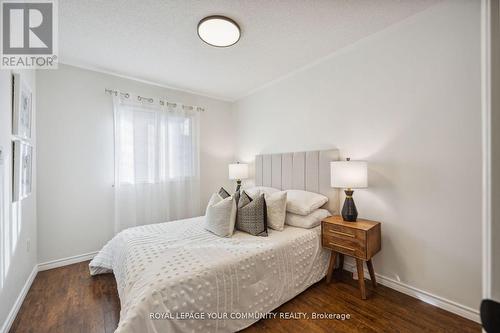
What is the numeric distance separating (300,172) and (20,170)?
280 cm

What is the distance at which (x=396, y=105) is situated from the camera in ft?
6.58

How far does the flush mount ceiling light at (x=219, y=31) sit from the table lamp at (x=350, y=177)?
1637 millimetres

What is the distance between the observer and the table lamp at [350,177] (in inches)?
78.2

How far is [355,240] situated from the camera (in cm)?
189

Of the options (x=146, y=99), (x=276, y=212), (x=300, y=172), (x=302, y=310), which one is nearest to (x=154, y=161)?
(x=146, y=99)

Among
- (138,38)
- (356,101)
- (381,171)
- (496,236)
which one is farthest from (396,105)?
(138,38)

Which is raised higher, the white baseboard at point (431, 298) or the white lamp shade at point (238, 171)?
the white lamp shade at point (238, 171)

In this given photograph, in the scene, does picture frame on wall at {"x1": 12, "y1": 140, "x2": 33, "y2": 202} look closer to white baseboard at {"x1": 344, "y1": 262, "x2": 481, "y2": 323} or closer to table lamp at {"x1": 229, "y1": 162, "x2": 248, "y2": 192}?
table lamp at {"x1": 229, "y1": 162, "x2": 248, "y2": 192}

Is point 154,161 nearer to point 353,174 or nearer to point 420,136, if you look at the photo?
point 353,174

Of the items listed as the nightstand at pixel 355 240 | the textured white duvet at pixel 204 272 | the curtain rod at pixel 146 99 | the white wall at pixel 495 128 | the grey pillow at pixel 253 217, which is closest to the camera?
the white wall at pixel 495 128

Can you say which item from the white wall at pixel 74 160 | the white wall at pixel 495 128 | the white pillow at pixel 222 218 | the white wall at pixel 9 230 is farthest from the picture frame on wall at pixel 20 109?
the white wall at pixel 495 128

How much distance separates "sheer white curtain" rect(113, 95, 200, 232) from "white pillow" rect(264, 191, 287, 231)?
175 cm

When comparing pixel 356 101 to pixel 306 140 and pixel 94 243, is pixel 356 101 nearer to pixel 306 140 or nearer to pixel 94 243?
pixel 306 140

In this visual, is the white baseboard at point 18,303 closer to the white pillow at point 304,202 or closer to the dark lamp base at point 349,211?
the white pillow at point 304,202
